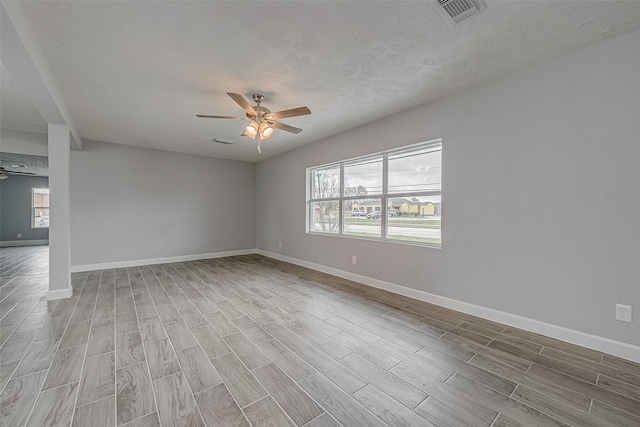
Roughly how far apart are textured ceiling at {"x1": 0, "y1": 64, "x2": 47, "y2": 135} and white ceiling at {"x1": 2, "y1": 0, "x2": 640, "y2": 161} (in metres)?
0.49

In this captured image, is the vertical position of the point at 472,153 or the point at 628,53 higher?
the point at 628,53

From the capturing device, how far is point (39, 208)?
29.0ft

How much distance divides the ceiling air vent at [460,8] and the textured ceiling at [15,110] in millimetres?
4130

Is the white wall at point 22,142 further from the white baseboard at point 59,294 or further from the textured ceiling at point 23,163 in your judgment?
the white baseboard at point 59,294

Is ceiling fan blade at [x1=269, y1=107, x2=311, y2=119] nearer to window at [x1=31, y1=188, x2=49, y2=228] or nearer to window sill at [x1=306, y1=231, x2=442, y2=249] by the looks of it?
window sill at [x1=306, y1=231, x2=442, y2=249]

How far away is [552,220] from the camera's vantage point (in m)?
2.37

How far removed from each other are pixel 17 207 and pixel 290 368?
11.9 m

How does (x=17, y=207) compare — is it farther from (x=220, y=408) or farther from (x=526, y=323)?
(x=526, y=323)

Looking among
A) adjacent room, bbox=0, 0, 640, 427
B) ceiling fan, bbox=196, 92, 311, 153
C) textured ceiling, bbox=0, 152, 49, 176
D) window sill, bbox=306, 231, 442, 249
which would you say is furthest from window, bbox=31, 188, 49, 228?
window sill, bbox=306, 231, 442, 249

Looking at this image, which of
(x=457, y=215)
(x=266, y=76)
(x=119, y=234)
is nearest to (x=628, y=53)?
(x=457, y=215)

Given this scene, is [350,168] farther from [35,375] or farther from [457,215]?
[35,375]

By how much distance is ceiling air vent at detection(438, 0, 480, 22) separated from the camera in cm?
173

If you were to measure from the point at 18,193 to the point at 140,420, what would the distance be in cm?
1163

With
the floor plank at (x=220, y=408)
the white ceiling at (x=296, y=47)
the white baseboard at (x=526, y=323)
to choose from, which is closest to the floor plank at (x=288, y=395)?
the floor plank at (x=220, y=408)
